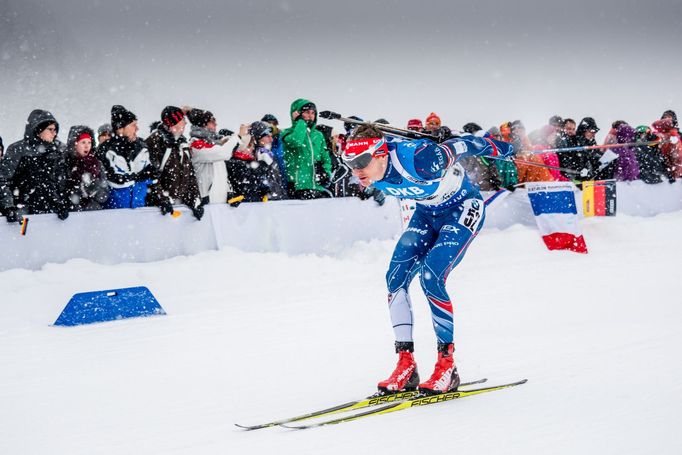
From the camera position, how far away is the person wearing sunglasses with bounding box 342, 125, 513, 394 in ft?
15.5

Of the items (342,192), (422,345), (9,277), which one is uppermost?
(342,192)

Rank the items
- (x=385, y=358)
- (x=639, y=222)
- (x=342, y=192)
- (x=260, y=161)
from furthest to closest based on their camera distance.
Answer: (x=639, y=222)
(x=342, y=192)
(x=260, y=161)
(x=385, y=358)

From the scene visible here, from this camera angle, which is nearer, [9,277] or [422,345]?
[422,345]

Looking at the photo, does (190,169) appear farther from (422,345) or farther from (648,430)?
(648,430)

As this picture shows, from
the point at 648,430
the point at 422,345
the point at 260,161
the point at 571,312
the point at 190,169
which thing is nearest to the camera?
the point at 648,430

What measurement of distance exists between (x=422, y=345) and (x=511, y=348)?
75 cm

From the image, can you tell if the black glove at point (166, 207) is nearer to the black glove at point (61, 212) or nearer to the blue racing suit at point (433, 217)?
the black glove at point (61, 212)

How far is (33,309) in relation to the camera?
7.39m

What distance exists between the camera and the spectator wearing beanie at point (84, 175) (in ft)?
27.7

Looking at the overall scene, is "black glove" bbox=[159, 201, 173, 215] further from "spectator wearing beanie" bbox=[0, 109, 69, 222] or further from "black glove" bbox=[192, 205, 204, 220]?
"spectator wearing beanie" bbox=[0, 109, 69, 222]

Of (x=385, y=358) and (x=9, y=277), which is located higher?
(x=9, y=277)

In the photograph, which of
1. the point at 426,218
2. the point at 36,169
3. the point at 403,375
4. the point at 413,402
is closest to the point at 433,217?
the point at 426,218

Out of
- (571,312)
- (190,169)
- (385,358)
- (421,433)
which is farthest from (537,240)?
(421,433)

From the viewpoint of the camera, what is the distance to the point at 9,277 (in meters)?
7.74
